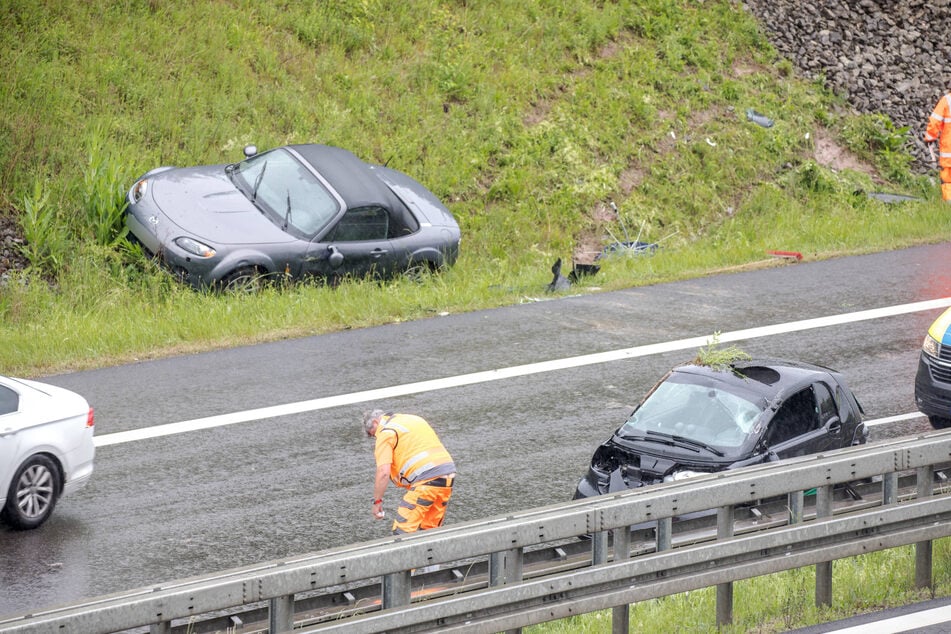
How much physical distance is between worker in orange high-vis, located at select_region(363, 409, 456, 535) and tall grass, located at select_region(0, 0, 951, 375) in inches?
234

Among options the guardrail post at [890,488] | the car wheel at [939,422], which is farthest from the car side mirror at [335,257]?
the guardrail post at [890,488]

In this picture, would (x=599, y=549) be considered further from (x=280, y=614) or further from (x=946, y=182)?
(x=946, y=182)

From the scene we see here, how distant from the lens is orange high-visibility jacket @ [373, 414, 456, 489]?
28.2ft

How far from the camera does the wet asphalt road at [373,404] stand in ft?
30.7

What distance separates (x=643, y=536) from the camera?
26.5 feet

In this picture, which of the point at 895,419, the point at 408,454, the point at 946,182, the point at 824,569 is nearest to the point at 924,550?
the point at 824,569

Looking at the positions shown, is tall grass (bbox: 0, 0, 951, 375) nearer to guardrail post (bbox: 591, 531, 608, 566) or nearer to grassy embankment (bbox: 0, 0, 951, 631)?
grassy embankment (bbox: 0, 0, 951, 631)

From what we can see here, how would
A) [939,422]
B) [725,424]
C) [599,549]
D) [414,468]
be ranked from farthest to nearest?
[939,422], [725,424], [414,468], [599,549]

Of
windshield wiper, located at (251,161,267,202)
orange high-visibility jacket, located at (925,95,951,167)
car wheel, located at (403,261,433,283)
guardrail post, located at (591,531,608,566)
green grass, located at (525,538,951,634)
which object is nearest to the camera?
guardrail post, located at (591,531,608,566)

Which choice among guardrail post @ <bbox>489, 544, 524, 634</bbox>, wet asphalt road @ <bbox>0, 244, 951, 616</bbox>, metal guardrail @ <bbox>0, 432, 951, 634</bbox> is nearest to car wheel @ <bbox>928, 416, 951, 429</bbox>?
wet asphalt road @ <bbox>0, 244, 951, 616</bbox>

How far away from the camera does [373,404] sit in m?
12.4

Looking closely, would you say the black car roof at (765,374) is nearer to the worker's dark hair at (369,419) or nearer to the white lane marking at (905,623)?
the white lane marking at (905,623)

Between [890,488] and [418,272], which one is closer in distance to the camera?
[890,488]

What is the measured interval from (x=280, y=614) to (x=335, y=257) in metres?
9.92
